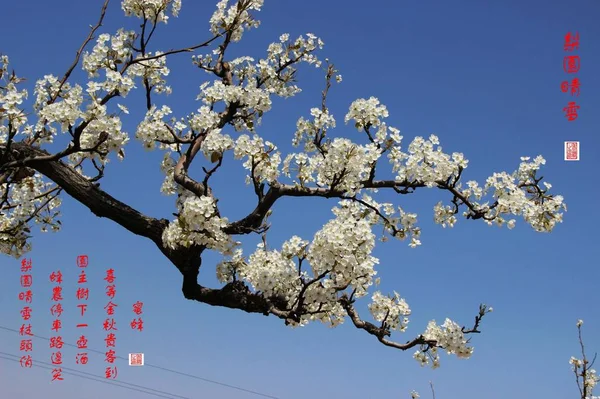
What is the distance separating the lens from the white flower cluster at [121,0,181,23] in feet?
21.5

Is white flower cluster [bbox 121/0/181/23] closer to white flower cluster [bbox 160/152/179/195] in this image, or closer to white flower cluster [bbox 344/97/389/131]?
white flower cluster [bbox 160/152/179/195]

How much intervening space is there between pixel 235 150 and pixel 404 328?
255 cm

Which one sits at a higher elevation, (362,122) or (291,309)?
(362,122)

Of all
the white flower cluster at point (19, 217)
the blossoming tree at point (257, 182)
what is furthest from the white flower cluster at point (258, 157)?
the white flower cluster at point (19, 217)

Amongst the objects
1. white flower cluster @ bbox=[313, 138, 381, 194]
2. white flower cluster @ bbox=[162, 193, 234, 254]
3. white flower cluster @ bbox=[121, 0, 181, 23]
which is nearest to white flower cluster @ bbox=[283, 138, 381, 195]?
white flower cluster @ bbox=[313, 138, 381, 194]

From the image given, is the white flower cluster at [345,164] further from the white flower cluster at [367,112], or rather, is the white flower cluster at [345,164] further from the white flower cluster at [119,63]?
the white flower cluster at [119,63]

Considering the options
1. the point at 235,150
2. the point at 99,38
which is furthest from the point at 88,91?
the point at 235,150

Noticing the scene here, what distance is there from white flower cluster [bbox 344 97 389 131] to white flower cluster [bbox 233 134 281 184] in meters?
0.87

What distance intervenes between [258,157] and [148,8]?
2389mm

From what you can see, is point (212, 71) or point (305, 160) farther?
point (212, 71)

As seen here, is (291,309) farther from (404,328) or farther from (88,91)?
(88,91)

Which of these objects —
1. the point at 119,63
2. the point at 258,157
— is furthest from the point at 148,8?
the point at 258,157

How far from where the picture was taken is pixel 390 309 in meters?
6.19

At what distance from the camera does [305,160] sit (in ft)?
18.5
